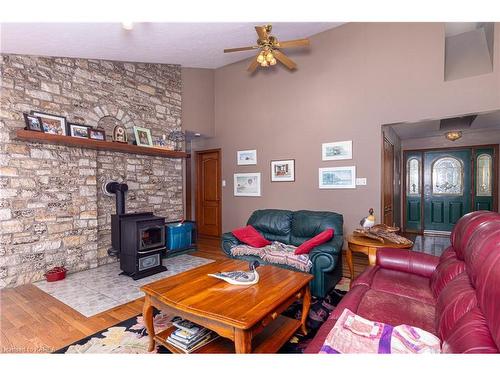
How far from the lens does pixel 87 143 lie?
136 inches

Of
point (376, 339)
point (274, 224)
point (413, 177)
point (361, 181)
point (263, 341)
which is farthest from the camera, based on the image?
point (413, 177)

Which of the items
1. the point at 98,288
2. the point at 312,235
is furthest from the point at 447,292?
the point at 98,288

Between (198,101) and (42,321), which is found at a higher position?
(198,101)

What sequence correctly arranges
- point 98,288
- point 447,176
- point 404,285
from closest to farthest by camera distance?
point 404,285 < point 98,288 < point 447,176

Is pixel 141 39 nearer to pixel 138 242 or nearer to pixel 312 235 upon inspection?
pixel 138 242

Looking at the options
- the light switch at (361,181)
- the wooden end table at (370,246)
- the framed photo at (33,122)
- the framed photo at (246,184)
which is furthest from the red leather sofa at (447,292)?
the framed photo at (33,122)

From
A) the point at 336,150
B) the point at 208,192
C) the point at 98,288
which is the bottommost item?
the point at 98,288

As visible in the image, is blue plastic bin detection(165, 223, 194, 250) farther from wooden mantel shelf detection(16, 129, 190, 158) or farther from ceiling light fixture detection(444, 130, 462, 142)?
ceiling light fixture detection(444, 130, 462, 142)

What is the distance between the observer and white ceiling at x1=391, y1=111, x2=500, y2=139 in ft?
16.0

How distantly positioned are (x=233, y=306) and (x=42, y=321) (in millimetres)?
1970

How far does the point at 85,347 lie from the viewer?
6.19ft

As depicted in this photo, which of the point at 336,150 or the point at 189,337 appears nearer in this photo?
the point at 189,337

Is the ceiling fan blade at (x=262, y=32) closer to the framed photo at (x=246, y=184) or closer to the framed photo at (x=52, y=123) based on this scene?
the framed photo at (x=246, y=184)

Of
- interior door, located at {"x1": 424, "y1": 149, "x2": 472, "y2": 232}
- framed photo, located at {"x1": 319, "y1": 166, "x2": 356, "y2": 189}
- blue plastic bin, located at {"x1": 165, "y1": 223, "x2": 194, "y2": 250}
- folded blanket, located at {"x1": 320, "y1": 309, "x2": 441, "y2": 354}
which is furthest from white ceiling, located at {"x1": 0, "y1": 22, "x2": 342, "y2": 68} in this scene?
interior door, located at {"x1": 424, "y1": 149, "x2": 472, "y2": 232}
